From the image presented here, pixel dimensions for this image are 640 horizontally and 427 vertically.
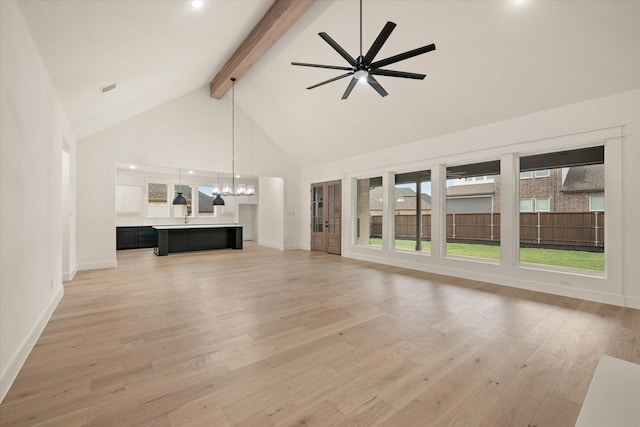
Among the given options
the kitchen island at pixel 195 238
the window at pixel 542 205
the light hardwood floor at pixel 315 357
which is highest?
the window at pixel 542 205

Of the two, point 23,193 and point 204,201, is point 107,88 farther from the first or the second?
point 204,201

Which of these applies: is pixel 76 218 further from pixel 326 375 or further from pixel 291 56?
pixel 326 375

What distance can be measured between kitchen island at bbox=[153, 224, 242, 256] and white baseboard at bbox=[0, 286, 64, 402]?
4959 mm

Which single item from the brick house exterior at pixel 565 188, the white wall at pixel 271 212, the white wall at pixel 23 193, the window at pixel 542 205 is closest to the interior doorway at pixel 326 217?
the white wall at pixel 271 212

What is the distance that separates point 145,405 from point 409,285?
3.98 m

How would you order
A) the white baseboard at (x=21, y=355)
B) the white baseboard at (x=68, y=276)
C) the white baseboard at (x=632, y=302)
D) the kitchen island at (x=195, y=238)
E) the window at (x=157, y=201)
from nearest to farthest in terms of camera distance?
the white baseboard at (x=21, y=355), the white baseboard at (x=632, y=302), the white baseboard at (x=68, y=276), the kitchen island at (x=195, y=238), the window at (x=157, y=201)

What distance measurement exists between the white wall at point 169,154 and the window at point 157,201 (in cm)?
395

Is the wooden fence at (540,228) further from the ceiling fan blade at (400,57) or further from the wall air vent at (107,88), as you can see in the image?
the wall air vent at (107,88)

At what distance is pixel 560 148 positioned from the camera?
14.1 ft

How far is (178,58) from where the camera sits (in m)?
4.52

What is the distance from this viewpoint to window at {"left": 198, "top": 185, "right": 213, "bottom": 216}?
36.9 ft

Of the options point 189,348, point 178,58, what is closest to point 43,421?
point 189,348

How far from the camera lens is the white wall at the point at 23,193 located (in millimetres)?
1948

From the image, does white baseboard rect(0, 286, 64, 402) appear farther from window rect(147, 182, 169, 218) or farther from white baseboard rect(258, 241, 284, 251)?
window rect(147, 182, 169, 218)
